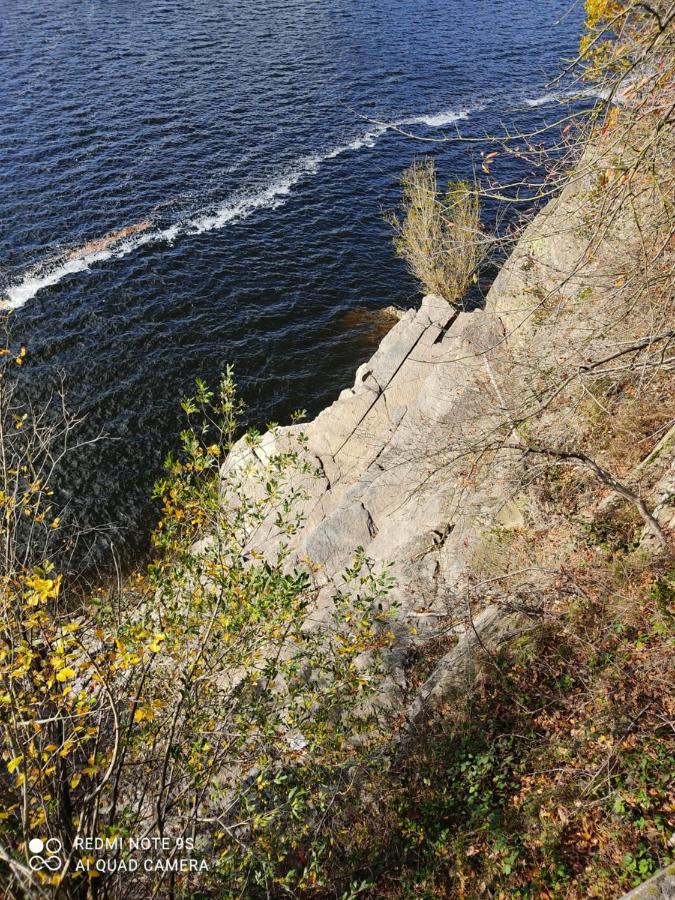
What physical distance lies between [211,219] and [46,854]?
29312mm

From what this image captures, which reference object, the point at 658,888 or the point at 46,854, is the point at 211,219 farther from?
the point at 658,888

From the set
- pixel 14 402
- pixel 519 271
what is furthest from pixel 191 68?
pixel 519 271

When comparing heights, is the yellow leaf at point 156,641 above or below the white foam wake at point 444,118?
below

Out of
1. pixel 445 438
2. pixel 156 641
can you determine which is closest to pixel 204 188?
pixel 445 438

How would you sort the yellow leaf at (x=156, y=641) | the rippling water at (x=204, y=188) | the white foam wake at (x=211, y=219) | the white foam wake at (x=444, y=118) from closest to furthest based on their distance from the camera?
the yellow leaf at (x=156, y=641), the rippling water at (x=204, y=188), the white foam wake at (x=211, y=219), the white foam wake at (x=444, y=118)

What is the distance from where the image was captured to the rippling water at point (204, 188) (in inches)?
856

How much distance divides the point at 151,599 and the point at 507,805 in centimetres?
517

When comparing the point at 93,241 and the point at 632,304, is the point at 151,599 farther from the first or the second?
the point at 93,241

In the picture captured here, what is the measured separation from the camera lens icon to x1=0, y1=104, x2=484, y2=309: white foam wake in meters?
23.0

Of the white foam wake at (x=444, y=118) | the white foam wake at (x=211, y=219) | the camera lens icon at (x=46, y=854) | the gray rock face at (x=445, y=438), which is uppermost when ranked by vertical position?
the white foam wake at (x=444, y=118)

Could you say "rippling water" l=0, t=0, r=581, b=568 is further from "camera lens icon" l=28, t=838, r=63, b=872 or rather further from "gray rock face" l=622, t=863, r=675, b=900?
"gray rock face" l=622, t=863, r=675, b=900

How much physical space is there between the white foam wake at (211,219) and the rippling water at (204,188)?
13 centimetres

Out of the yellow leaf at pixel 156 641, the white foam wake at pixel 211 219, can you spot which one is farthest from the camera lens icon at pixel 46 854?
the white foam wake at pixel 211 219

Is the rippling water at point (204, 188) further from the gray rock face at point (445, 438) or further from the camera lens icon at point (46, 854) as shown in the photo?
the camera lens icon at point (46, 854)
